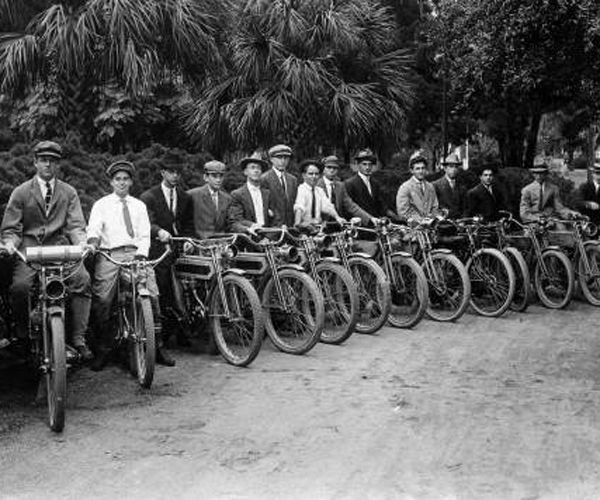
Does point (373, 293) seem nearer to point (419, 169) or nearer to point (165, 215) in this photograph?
point (419, 169)

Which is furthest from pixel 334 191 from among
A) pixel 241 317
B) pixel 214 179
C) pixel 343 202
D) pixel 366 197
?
pixel 241 317

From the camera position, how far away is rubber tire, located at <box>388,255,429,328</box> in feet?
30.0

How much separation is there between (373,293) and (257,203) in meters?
1.47

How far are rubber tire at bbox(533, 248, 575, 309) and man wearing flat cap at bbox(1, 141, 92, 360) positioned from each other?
19.3ft

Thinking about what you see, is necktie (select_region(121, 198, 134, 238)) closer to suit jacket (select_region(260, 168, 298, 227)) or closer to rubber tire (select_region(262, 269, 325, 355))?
rubber tire (select_region(262, 269, 325, 355))

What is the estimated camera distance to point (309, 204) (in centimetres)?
955

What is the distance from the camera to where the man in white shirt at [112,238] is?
7129 mm

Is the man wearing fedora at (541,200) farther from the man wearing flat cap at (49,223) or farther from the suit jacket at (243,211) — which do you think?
the man wearing flat cap at (49,223)

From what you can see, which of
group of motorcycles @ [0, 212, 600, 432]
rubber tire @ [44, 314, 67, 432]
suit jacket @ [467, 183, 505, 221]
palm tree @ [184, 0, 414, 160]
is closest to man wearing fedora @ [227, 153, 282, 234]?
group of motorcycles @ [0, 212, 600, 432]

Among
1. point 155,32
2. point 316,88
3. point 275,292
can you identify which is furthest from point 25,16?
point 275,292

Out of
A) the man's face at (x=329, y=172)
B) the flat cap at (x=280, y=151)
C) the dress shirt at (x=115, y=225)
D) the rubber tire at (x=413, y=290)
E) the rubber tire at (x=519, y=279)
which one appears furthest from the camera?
the man's face at (x=329, y=172)

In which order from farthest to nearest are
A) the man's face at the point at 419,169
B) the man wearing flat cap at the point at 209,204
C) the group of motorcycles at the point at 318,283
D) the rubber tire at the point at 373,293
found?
the man's face at the point at 419,169 → the rubber tire at the point at 373,293 → the man wearing flat cap at the point at 209,204 → the group of motorcycles at the point at 318,283

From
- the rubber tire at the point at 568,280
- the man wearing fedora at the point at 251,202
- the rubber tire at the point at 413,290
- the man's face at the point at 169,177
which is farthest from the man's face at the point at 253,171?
the rubber tire at the point at 568,280

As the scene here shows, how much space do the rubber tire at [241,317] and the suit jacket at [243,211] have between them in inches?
38.4
